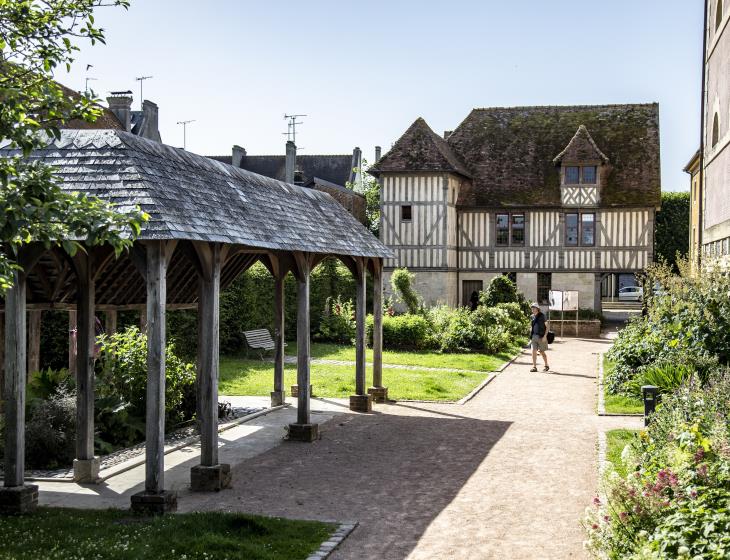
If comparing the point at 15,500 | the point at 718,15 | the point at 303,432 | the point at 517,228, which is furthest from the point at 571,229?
the point at 15,500

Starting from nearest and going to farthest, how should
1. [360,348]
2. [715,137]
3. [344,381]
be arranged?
[360,348] → [344,381] → [715,137]

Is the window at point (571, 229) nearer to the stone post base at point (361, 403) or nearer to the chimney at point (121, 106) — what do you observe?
the chimney at point (121, 106)

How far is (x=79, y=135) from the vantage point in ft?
30.0

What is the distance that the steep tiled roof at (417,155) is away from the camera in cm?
3325

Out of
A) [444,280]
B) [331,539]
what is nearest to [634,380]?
[331,539]

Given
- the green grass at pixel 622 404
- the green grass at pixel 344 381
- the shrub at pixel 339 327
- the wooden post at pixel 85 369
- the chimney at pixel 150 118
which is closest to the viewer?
the wooden post at pixel 85 369

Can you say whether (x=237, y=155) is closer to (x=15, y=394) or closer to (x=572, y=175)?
(x=572, y=175)

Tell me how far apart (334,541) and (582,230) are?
2799cm

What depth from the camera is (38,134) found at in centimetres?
627

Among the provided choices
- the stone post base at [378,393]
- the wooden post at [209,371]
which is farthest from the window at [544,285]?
the wooden post at [209,371]

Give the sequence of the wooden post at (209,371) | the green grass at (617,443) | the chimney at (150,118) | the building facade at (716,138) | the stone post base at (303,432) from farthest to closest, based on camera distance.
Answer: the chimney at (150,118)
the building facade at (716,138)
the stone post base at (303,432)
the green grass at (617,443)
the wooden post at (209,371)

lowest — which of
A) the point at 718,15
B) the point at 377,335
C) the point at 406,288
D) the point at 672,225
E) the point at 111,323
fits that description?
the point at 377,335

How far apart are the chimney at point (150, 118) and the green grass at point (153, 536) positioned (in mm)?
25578

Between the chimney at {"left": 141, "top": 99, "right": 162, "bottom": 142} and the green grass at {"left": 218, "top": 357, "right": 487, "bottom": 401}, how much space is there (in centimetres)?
1459
